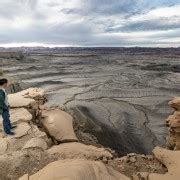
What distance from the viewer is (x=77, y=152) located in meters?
6.76

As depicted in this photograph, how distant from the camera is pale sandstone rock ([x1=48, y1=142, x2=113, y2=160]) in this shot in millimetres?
6480

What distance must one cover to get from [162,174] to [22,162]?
8.03 feet

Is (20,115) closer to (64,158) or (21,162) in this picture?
(21,162)

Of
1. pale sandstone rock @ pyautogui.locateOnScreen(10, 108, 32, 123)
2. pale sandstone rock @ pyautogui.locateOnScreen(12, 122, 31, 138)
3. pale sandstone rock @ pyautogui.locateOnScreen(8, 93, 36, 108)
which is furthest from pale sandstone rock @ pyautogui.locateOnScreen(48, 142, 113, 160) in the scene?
pale sandstone rock @ pyautogui.locateOnScreen(8, 93, 36, 108)

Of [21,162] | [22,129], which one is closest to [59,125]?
[22,129]

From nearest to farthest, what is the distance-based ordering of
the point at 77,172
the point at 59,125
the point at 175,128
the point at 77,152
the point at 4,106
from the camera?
1. the point at 77,172
2. the point at 77,152
3. the point at 4,106
4. the point at 175,128
5. the point at 59,125

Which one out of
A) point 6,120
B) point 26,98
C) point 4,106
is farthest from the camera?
point 26,98

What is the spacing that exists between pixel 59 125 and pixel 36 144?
1524mm

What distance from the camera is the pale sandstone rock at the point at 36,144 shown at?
6.96 m

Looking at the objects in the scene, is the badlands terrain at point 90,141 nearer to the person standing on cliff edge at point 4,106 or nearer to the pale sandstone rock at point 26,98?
the pale sandstone rock at point 26,98

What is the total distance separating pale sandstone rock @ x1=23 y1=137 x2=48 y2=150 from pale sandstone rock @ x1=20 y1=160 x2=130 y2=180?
127 cm

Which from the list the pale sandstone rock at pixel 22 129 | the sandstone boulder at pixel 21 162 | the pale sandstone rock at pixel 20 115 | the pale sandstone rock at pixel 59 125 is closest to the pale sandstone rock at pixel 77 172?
the sandstone boulder at pixel 21 162

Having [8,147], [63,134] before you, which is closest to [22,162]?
[8,147]

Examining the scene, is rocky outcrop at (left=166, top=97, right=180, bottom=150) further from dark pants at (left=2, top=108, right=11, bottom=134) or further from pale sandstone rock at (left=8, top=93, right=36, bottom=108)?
pale sandstone rock at (left=8, top=93, right=36, bottom=108)
